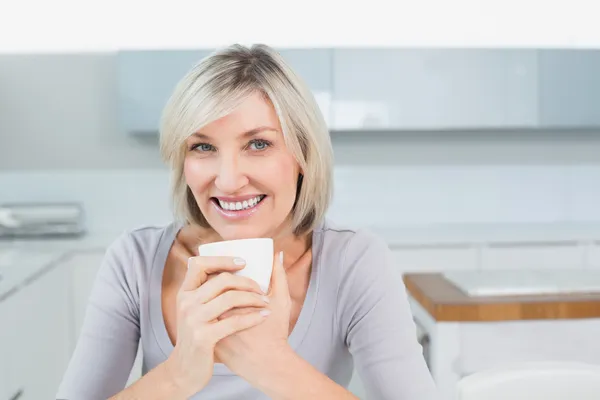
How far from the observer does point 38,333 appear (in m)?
2.09

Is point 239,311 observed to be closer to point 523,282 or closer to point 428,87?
point 523,282

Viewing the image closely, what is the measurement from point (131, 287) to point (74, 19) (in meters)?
2.32

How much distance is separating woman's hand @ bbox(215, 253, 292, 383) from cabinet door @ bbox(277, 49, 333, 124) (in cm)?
202

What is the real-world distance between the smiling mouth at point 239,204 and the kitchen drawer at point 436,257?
1.70 meters

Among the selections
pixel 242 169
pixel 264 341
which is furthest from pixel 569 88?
pixel 264 341

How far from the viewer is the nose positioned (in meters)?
0.94

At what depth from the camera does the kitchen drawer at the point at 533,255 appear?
2.65 metres

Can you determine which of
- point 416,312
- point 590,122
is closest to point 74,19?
point 416,312

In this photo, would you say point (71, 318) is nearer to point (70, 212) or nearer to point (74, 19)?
point (70, 212)

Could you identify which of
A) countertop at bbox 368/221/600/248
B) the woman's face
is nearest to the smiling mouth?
the woman's face

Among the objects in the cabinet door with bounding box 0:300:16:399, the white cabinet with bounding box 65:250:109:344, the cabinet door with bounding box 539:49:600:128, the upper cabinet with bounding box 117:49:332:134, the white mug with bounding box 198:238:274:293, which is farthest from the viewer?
the cabinet door with bounding box 539:49:600:128

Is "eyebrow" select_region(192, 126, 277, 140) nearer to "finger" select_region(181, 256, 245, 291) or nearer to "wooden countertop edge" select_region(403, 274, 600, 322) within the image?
"finger" select_region(181, 256, 245, 291)

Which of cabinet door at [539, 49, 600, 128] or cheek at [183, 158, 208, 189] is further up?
cabinet door at [539, 49, 600, 128]

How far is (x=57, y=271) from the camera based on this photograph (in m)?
2.33
